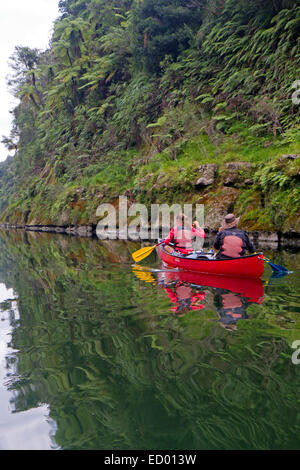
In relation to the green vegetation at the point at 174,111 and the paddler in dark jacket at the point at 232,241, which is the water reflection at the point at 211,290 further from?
the green vegetation at the point at 174,111

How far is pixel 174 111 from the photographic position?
19.8 m

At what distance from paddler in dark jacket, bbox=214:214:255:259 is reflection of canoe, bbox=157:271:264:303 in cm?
53

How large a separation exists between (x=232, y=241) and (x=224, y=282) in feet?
2.93

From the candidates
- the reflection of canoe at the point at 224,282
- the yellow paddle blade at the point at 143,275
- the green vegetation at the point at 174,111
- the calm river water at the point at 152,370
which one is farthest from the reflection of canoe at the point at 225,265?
the green vegetation at the point at 174,111

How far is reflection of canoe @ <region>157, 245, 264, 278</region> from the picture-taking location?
6.93m

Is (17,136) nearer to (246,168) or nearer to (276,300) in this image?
(246,168)

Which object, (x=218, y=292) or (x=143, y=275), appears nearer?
(x=218, y=292)

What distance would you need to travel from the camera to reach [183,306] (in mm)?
5574

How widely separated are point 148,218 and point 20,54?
3073 centimetres

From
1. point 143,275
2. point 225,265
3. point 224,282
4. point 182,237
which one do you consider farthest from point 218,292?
point 182,237

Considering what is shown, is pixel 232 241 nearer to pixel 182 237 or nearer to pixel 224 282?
pixel 224 282

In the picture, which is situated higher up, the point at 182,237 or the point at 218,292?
the point at 182,237

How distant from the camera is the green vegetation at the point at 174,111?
14.6 m
